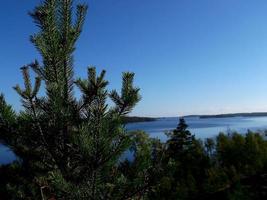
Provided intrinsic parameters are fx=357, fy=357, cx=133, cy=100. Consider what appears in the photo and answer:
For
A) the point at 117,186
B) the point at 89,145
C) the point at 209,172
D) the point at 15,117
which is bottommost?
the point at 209,172

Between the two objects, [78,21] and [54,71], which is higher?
[78,21]

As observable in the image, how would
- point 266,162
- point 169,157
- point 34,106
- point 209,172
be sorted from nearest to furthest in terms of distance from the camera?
point 34,106
point 169,157
point 209,172
point 266,162

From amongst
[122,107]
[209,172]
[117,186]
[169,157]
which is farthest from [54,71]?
[209,172]

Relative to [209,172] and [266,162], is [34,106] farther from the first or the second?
[266,162]

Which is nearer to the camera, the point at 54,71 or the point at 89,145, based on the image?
A: the point at 89,145

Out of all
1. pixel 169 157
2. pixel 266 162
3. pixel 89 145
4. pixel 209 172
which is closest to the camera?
pixel 89 145

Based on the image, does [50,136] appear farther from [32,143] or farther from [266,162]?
[266,162]

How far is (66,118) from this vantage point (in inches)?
132

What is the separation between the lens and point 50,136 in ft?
11.2

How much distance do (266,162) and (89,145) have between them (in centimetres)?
3796

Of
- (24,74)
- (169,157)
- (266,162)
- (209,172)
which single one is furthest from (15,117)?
(266,162)

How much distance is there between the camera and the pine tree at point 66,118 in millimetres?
3178

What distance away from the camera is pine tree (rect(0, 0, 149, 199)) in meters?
3.18

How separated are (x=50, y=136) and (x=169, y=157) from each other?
4.57ft
